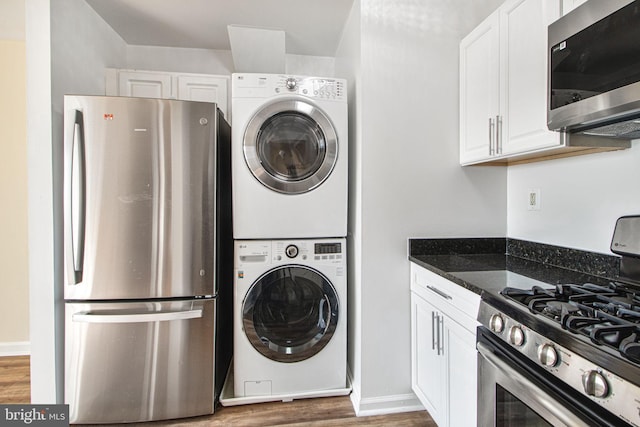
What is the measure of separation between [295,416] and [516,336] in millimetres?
1409

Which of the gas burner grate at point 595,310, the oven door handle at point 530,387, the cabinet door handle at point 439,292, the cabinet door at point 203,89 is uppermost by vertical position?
the cabinet door at point 203,89

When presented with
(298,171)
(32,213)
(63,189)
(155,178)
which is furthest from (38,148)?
(298,171)

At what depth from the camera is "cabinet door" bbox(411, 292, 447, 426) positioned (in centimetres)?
150

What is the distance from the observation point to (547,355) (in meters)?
0.84

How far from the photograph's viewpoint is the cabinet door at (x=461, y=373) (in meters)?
1.25

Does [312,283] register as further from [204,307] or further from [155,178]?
[155,178]

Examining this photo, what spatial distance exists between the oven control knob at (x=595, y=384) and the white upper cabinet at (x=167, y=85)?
2582 millimetres

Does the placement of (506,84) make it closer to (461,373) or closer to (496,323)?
(496,323)

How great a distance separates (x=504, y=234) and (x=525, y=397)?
4.25ft

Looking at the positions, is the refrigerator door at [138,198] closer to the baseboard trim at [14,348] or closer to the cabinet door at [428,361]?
the cabinet door at [428,361]

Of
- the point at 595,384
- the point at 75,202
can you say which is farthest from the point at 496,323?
the point at 75,202

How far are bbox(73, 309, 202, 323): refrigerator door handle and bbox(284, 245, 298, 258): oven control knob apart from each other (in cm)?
63

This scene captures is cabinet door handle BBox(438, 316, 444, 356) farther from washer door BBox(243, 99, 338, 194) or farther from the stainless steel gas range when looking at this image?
washer door BBox(243, 99, 338, 194)

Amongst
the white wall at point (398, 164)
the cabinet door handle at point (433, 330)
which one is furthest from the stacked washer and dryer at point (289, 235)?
the cabinet door handle at point (433, 330)
